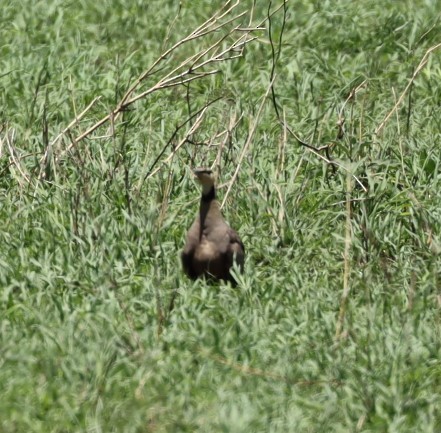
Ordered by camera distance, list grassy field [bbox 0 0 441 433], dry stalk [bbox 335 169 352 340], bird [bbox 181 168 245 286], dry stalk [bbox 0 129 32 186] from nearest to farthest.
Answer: grassy field [bbox 0 0 441 433] < dry stalk [bbox 335 169 352 340] < bird [bbox 181 168 245 286] < dry stalk [bbox 0 129 32 186]

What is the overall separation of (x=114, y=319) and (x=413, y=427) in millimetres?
1350

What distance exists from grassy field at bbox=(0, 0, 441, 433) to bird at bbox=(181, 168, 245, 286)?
141 mm

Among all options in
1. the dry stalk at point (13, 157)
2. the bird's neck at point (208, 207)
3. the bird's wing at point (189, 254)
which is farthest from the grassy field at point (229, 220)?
the bird's neck at point (208, 207)

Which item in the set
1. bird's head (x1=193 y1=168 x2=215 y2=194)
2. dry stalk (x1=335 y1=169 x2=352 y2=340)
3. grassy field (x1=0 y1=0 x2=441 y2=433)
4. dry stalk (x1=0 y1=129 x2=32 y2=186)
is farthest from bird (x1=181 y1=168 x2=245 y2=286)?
dry stalk (x1=0 y1=129 x2=32 y2=186)

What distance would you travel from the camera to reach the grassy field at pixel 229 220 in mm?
5324

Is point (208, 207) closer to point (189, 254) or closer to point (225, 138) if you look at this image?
point (189, 254)

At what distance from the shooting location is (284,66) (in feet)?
31.3

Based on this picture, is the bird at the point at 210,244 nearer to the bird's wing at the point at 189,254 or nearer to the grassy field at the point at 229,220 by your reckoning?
the bird's wing at the point at 189,254

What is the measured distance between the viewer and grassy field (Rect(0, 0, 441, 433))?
5324mm

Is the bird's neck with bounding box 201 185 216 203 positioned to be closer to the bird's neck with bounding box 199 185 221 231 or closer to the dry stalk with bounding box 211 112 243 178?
the bird's neck with bounding box 199 185 221 231

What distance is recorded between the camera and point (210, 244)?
664cm

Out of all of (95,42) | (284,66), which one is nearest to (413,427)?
(284,66)

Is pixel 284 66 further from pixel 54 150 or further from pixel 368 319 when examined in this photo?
pixel 368 319

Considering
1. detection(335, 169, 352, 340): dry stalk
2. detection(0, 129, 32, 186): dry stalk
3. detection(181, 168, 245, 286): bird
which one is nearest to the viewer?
detection(335, 169, 352, 340): dry stalk
